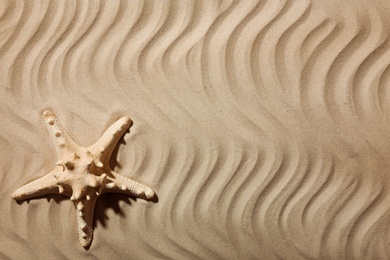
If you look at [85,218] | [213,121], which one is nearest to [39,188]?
[85,218]

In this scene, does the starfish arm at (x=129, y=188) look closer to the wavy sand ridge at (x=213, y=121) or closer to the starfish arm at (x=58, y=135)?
the wavy sand ridge at (x=213, y=121)

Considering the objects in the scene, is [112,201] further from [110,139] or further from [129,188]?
[110,139]

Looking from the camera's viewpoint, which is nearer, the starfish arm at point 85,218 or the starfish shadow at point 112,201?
the starfish arm at point 85,218

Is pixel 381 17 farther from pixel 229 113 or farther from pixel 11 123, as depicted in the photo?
pixel 11 123

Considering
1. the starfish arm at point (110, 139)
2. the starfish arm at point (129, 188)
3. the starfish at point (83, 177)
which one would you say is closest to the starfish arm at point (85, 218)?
the starfish at point (83, 177)

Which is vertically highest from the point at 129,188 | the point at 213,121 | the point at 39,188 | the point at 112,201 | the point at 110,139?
the point at 213,121

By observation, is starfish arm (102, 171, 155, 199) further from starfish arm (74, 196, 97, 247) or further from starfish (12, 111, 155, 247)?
starfish arm (74, 196, 97, 247)

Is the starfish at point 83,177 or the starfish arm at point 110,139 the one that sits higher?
the starfish arm at point 110,139

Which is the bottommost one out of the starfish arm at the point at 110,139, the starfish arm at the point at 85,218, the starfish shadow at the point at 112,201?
the starfish arm at the point at 85,218
